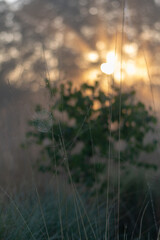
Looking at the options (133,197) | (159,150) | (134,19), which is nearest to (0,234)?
(133,197)

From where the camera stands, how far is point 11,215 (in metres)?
1.63

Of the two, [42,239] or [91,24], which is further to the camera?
[91,24]

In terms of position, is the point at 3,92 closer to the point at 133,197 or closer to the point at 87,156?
the point at 87,156

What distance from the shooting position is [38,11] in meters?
5.94

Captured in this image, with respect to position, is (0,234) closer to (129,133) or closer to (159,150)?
(129,133)

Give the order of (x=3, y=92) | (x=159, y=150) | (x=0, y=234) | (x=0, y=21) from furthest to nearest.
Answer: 1. (x=0, y=21)
2. (x=3, y=92)
3. (x=159, y=150)
4. (x=0, y=234)

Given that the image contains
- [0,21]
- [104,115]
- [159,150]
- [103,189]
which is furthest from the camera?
[0,21]

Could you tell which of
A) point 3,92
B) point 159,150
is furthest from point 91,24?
point 159,150

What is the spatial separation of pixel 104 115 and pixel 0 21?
377 cm

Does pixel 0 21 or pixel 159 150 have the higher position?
pixel 0 21

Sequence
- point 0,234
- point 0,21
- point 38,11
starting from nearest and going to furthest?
point 0,234, point 0,21, point 38,11

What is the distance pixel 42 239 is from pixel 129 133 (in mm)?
1141

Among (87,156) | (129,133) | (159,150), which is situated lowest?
(159,150)

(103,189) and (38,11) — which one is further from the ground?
(38,11)
